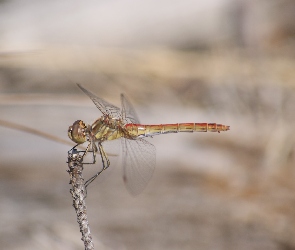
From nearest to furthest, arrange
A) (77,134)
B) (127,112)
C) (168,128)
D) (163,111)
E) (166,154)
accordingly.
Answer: (77,134), (127,112), (168,128), (166,154), (163,111)

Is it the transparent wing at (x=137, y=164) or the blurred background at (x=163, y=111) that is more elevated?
the blurred background at (x=163, y=111)

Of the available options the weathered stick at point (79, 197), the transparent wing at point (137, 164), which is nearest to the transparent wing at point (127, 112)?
the transparent wing at point (137, 164)

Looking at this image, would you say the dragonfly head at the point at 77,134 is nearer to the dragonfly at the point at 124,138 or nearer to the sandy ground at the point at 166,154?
the dragonfly at the point at 124,138

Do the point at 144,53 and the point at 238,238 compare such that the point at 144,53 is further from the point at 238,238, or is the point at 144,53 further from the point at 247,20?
the point at 238,238

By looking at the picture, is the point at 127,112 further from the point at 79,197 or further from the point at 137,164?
the point at 79,197

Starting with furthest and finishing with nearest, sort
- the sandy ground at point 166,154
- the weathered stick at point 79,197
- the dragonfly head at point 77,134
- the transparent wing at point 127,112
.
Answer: the sandy ground at point 166,154 < the transparent wing at point 127,112 < the dragonfly head at point 77,134 < the weathered stick at point 79,197

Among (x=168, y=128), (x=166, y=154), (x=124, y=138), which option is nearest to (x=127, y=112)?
(x=124, y=138)

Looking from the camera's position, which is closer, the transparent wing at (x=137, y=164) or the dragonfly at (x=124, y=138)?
the dragonfly at (x=124, y=138)
